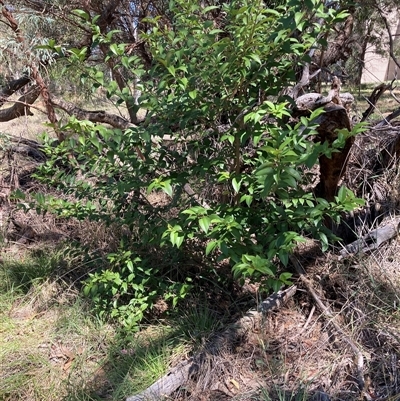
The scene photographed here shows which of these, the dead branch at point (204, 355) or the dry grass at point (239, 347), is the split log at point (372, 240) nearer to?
the dry grass at point (239, 347)

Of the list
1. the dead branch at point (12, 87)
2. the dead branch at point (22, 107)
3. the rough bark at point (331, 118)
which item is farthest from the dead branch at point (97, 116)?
the rough bark at point (331, 118)

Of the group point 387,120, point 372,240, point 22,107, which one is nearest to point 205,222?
point 372,240

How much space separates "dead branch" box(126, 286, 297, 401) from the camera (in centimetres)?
221

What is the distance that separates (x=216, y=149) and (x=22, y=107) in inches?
128

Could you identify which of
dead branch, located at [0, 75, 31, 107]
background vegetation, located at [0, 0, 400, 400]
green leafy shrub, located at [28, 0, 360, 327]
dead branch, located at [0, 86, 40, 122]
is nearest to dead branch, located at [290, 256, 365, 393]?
background vegetation, located at [0, 0, 400, 400]

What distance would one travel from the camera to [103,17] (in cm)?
455

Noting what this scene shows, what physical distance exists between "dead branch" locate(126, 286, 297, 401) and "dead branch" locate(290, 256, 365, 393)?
0.10 metres

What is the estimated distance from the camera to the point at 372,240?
2836 millimetres

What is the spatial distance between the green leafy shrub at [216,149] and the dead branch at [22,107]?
2.03 m

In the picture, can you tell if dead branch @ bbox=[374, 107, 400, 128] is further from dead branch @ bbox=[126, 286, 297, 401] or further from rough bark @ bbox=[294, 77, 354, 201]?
dead branch @ bbox=[126, 286, 297, 401]

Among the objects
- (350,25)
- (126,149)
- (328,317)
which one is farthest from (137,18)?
(328,317)

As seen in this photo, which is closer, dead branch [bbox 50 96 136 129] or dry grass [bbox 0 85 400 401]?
dry grass [bbox 0 85 400 401]

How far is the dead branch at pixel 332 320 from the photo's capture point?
2.12 meters

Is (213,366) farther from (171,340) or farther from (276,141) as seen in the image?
(276,141)
